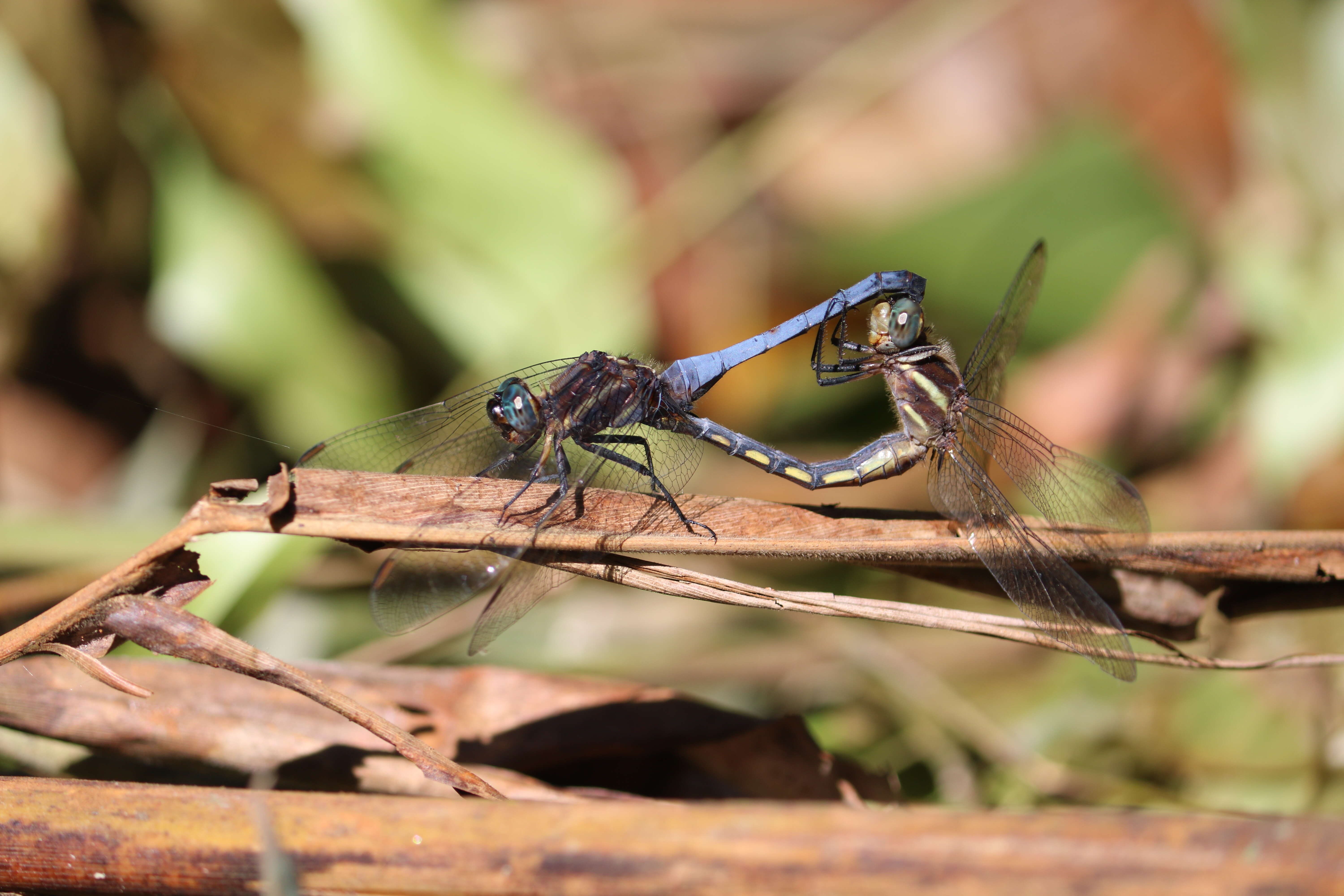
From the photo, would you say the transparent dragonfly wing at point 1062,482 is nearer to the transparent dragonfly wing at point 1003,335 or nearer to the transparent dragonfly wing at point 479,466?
the transparent dragonfly wing at point 1003,335

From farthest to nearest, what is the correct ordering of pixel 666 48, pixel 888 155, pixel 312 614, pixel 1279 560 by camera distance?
pixel 666 48, pixel 888 155, pixel 312 614, pixel 1279 560

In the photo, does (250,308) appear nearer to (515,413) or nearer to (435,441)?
(435,441)

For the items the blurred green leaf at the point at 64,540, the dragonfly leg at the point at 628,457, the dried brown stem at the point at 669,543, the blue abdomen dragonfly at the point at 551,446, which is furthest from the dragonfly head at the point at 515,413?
the blurred green leaf at the point at 64,540

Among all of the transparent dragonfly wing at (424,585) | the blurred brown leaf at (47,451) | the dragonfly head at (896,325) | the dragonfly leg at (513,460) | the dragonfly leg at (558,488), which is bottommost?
the transparent dragonfly wing at (424,585)

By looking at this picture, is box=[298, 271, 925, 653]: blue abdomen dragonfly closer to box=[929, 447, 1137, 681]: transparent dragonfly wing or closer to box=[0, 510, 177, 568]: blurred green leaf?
box=[929, 447, 1137, 681]: transparent dragonfly wing

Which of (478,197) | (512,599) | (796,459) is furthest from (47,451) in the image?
(796,459)

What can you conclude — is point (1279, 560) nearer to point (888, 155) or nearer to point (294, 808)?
point (294, 808)

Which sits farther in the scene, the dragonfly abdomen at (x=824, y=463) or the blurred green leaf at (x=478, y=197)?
the blurred green leaf at (x=478, y=197)

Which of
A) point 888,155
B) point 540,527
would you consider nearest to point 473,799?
point 540,527
